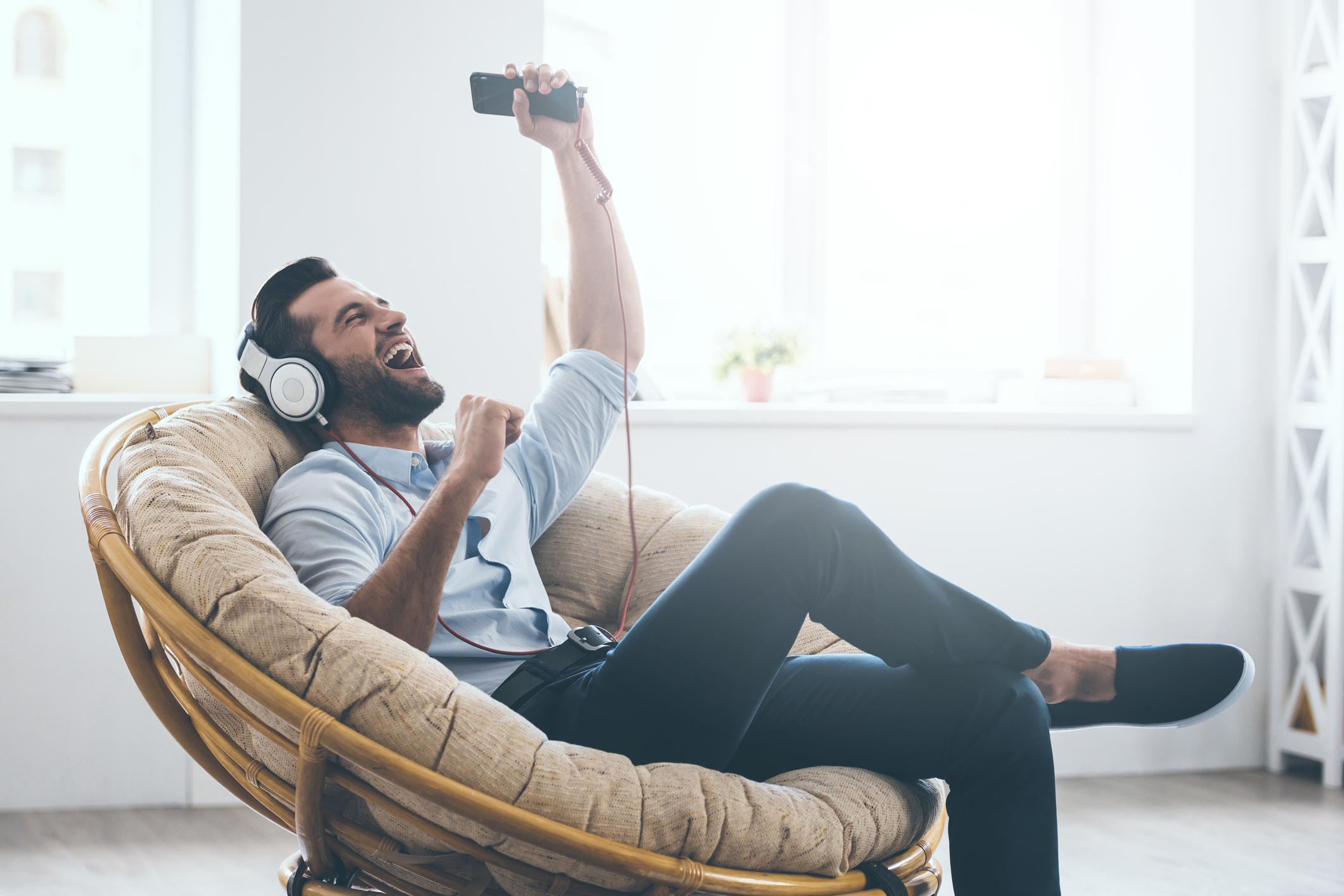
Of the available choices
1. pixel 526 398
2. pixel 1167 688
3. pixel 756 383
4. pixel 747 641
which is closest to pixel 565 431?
pixel 747 641

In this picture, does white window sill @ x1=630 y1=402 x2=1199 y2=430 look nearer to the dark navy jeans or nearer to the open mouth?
the open mouth

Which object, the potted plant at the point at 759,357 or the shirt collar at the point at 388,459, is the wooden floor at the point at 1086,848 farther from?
the potted plant at the point at 759,357

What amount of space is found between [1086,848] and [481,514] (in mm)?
1464

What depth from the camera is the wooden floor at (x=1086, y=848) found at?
1789 mm

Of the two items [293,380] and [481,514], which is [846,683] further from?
[293,380]

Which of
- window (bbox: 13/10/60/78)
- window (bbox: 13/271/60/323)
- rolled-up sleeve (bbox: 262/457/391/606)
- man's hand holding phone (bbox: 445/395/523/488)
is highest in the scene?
window (bbox: 13/10/60/78)

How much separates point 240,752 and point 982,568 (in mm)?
1840

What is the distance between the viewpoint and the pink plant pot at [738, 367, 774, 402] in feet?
8.28

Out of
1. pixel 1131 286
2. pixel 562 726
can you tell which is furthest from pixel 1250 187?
pixel 562 726

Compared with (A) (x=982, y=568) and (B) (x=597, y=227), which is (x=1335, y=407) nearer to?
(A) (x=982, y=568)

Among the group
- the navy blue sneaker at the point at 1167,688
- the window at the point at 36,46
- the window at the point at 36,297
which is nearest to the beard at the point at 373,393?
the navy blue sneaker at the point at 1167,688

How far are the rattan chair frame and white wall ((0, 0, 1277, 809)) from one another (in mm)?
1085

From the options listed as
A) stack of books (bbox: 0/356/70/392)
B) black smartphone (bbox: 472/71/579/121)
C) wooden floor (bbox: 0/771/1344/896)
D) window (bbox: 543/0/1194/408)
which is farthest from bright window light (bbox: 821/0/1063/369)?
stack of books (bbox: 0/356/70/392)

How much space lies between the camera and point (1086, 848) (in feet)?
6.62
